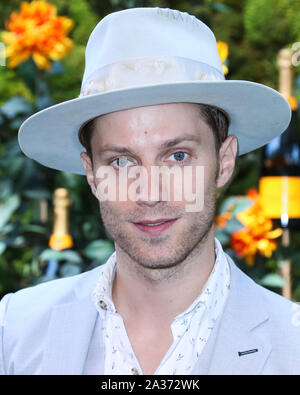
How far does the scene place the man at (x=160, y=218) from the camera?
91cm

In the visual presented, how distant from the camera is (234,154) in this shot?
3.56ft

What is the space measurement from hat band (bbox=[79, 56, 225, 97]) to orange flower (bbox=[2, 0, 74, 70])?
76 centimetres

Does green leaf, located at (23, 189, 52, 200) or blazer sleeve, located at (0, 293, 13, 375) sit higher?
green leaf, located at (23, 189, 52, 200)

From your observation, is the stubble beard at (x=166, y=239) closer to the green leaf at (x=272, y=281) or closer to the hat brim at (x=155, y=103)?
the hat brim at (x=155, y=103)

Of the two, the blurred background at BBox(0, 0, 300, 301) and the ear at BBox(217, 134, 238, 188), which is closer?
the ear at BBox(217, 134, 238, 188)

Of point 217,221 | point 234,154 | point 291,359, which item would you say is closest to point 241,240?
point 217,221

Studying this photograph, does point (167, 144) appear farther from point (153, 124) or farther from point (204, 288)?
point (204, 288)

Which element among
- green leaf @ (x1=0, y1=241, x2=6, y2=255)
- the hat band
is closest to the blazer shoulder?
the hat band

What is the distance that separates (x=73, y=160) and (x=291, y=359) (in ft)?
1.92

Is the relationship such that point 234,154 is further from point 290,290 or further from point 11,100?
point 11,100

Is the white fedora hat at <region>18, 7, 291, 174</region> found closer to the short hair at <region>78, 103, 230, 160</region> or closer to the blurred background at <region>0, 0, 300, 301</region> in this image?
the short hair at <region>78, 103, 230, 160</region>

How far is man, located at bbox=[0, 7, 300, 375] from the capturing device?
0.91 m

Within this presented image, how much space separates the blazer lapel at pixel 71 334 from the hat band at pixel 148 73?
15.2 inches

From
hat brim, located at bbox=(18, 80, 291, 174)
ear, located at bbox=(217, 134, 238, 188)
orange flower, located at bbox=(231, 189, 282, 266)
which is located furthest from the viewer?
orange flower, located at bbox=(231, 189, 282, 266)
